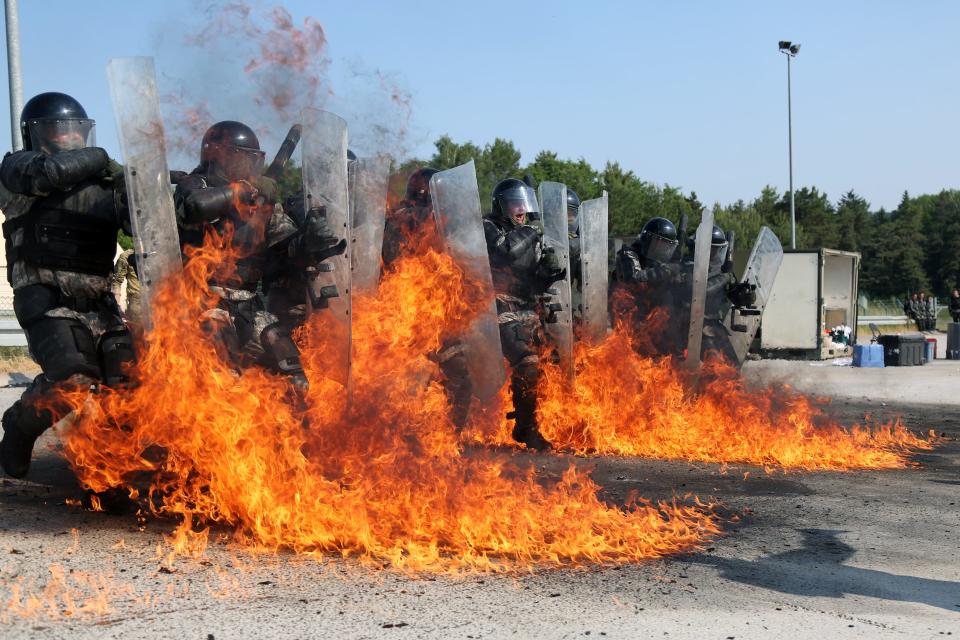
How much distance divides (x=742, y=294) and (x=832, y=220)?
6989cm

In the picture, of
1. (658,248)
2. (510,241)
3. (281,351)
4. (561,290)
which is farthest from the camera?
(658,248)

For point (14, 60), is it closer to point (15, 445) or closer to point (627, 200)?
point (15, 445)

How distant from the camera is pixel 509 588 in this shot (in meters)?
3.90

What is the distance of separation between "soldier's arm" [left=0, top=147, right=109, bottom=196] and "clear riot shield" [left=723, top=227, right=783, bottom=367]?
20.9 feet

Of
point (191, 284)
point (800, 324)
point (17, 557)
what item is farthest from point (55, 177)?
point (800, 324)

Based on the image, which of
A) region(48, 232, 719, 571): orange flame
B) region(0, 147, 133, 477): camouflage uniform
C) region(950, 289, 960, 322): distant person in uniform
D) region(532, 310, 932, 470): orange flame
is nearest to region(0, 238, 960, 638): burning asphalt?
region(48, 232, 719, 571): orange flame

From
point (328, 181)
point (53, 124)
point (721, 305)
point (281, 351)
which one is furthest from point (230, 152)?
point (721, 305)

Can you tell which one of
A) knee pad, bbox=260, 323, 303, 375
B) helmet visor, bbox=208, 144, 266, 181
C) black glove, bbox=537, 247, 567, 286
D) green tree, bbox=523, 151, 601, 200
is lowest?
knee pad, bbox=260, 323, 303, 375

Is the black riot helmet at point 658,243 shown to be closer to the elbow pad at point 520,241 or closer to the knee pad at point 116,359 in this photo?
the elbow pad at point 520,241

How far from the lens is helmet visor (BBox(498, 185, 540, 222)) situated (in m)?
7.79

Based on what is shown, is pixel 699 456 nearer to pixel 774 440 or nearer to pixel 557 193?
pixel 774 440

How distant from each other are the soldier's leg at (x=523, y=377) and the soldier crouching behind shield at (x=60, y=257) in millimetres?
3123

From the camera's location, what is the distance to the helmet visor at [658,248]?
30.9 feet

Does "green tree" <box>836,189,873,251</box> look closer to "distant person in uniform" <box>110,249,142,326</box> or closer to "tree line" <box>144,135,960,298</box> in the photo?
"tree line" <box>144,135,960,298</box>
